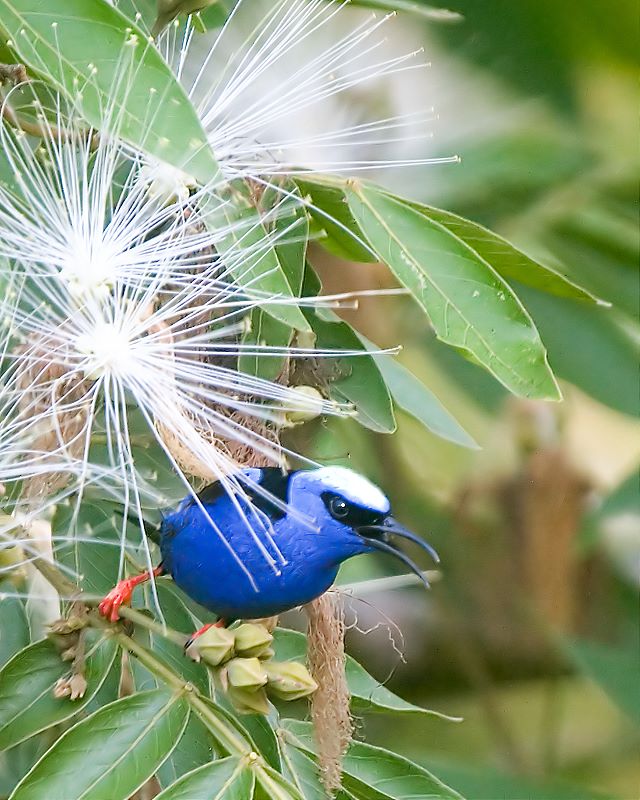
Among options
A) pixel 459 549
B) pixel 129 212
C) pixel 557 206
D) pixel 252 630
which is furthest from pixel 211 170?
pixel 459 549

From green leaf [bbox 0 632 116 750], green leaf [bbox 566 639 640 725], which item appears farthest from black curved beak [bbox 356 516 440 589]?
green leaf [bbox 566 639 640 725]

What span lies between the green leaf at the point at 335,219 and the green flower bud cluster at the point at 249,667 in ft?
1.15

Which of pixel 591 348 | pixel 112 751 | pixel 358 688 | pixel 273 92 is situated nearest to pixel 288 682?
pixel 112 751

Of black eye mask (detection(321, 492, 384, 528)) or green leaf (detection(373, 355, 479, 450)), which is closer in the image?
black eye mask (detection(321, 492, 384, 528))

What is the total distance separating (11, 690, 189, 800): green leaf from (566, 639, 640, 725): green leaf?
118 cm

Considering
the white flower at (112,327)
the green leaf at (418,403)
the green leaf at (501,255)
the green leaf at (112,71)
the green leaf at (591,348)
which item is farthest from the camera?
the green leaf at (591,348)

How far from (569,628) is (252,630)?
1.64 m

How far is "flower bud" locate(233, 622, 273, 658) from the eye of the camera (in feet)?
2.61

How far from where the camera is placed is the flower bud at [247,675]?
0.77m

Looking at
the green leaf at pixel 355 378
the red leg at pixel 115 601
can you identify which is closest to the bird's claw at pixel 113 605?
the red leg at pixel 115 601

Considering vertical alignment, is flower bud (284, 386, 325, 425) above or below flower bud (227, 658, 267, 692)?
above

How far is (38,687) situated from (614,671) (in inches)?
49.5

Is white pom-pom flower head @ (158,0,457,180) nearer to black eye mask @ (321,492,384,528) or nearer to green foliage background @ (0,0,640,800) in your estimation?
green foliage background @ (0,0,640,800)

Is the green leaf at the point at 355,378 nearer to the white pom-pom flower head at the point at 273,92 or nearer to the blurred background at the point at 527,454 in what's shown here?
the white pom-pom flower head at the point at 273,92
